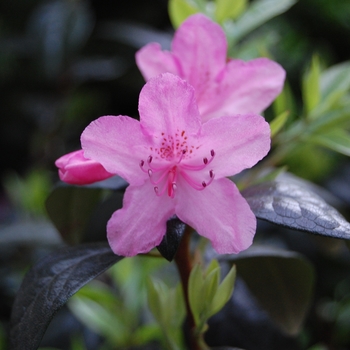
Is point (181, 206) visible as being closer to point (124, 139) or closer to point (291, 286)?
point (124, 139)

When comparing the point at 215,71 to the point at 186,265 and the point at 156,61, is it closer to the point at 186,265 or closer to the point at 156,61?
the point at 156,61

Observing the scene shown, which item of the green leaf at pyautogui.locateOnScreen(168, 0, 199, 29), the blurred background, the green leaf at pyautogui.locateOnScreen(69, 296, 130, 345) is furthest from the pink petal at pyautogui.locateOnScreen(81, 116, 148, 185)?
the blurred background

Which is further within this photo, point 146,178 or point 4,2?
point 4,2

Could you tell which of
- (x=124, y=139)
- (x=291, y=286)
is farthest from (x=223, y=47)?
(x=291, y=286)

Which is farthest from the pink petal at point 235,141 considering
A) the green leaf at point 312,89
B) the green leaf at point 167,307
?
the green leaf at point 312,89

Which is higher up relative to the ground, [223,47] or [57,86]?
[223,47]

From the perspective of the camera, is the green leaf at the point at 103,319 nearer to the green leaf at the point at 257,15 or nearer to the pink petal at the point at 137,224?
the pink petal at the point at 137,224

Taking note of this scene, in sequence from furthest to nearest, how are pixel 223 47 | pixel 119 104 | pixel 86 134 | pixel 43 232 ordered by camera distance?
pixel 119 104
pixel 43 232
pixel 223 47
pixel 86 134
